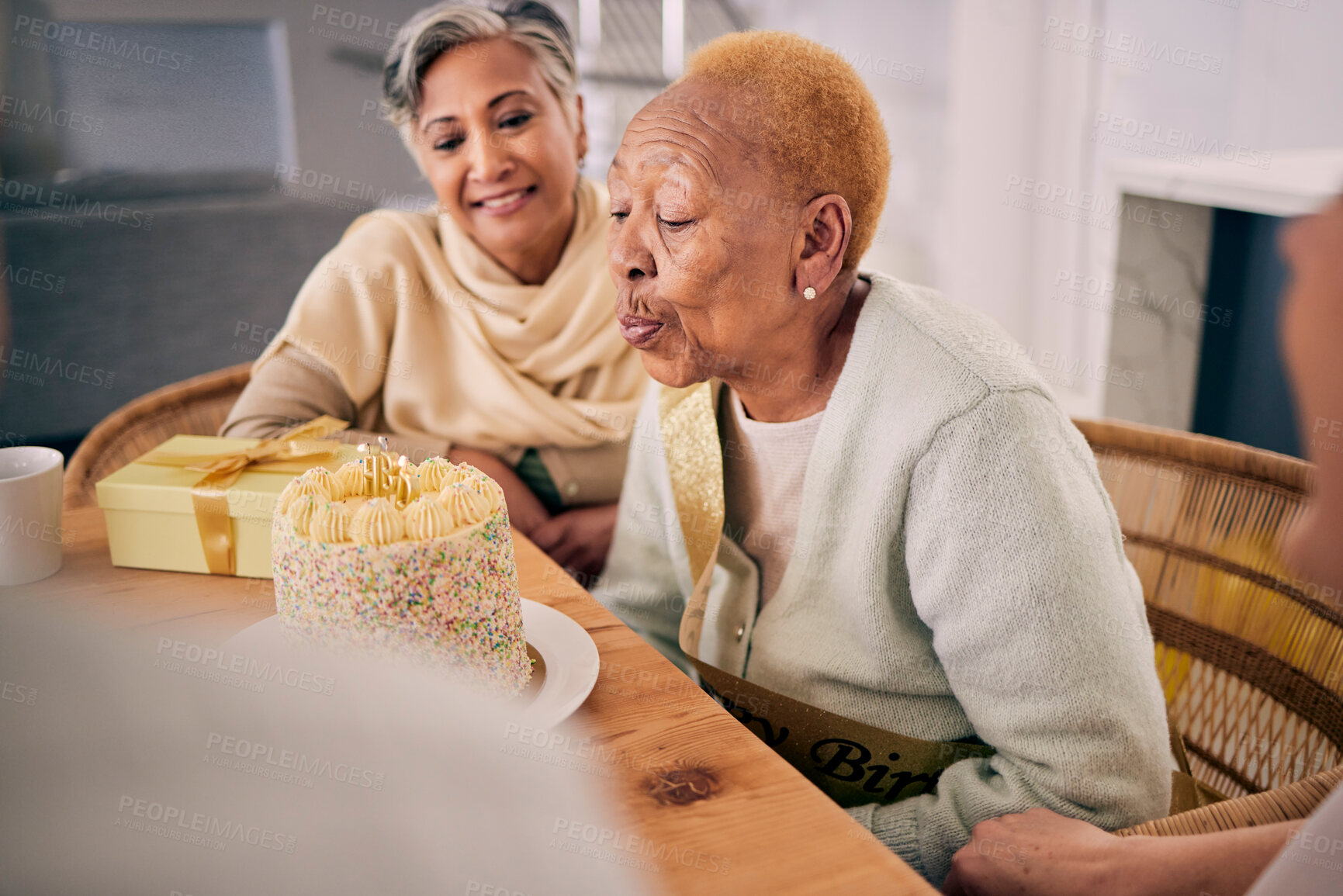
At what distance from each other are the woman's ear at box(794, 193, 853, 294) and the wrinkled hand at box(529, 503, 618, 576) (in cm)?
71

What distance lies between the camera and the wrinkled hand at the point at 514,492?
1529 mm

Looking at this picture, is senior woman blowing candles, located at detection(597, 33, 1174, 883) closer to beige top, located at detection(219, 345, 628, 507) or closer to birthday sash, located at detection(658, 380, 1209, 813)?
birthday sash, located at detection(658, 380, 1209, 813)

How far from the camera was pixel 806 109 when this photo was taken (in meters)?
0.85

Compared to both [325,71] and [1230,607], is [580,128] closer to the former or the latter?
[1230,607]

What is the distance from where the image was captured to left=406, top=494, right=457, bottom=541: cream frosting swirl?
2.19 feet

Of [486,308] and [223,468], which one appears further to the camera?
[486,308]

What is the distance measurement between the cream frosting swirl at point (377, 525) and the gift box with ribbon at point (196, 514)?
340 millimetres

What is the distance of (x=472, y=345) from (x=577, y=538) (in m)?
0.37

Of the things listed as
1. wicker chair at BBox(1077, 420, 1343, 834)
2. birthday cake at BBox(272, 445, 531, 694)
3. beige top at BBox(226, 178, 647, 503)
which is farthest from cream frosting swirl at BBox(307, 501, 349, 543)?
wicker chair at BBox(1077, 420, 1343, 834)

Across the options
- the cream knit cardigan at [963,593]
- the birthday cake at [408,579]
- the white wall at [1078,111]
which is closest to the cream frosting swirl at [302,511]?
the birthday cake at [408,579]

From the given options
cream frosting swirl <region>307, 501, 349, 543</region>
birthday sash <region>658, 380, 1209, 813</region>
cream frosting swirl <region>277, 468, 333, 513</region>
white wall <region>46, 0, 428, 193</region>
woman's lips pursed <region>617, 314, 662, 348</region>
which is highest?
white wall <region>46, 0, 428, 193</region>

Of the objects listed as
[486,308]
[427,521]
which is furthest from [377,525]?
[486,308]

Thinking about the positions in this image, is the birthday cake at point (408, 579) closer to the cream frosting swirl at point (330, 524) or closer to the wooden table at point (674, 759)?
the cream frosting swirl at point (330, 524)

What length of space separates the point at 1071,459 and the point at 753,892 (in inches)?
19.3
